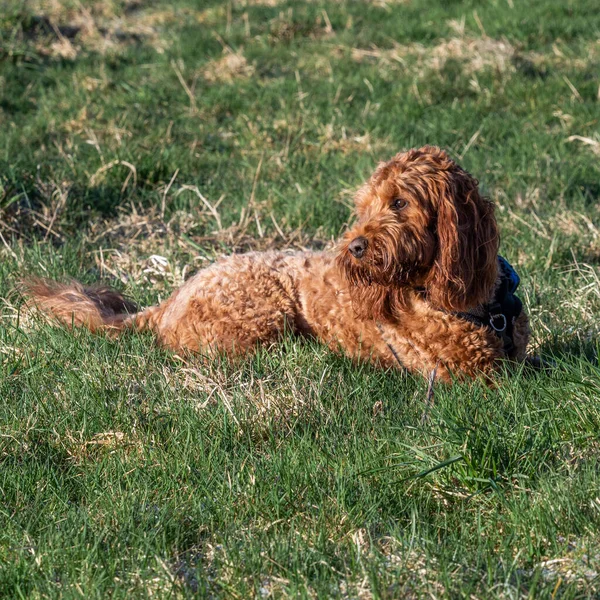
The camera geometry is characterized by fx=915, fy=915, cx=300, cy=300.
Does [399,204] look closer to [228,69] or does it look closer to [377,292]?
[377,292]

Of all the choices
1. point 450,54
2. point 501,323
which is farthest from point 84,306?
point 450,54

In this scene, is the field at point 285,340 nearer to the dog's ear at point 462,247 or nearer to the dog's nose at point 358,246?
the dog's ear at point 462,247

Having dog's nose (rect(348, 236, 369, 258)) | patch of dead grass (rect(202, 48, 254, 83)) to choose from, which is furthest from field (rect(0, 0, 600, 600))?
dog's nose (rect(348, 236, 369, 258))

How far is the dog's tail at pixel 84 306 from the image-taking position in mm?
5223

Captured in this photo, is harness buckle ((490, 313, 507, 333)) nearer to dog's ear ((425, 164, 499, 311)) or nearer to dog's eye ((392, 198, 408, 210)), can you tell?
dog's ear ((425, 164, 499, 311))

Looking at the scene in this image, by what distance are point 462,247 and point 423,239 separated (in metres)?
0.19

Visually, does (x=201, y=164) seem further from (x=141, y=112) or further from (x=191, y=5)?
(x=191, y=5)

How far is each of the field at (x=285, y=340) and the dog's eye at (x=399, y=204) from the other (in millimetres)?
889

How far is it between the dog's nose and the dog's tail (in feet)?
4.79

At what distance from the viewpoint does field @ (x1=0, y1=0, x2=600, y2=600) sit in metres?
3.30

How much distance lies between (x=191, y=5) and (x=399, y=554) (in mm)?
10474

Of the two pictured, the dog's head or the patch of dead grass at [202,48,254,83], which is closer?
the dog's head

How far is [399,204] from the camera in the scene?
4496 mm

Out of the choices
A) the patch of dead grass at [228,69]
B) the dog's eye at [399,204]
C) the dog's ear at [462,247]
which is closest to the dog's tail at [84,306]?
the dog's eye at [399,204]
